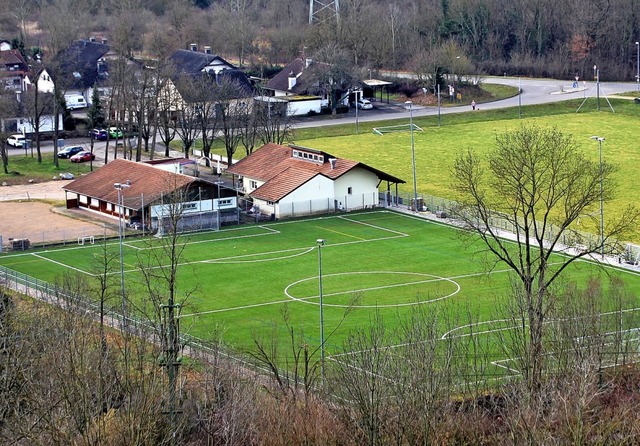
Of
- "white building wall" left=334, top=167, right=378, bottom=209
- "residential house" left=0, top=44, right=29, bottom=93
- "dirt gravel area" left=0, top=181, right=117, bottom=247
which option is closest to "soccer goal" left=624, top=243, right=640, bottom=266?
"white building wall" left=334, top=167, right=378, bottom=209

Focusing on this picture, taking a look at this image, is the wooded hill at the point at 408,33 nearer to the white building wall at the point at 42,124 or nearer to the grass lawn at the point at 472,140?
the grass lawn at the point at 472,140

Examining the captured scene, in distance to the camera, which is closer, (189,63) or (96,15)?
(189,63)

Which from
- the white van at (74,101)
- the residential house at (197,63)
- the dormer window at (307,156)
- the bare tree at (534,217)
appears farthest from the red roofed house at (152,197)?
the residential house at (197,63)

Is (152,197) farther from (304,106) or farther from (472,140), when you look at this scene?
(304,106)

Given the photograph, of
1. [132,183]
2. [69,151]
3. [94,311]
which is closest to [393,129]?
[69,151]

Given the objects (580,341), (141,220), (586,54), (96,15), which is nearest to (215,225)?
(141,220)

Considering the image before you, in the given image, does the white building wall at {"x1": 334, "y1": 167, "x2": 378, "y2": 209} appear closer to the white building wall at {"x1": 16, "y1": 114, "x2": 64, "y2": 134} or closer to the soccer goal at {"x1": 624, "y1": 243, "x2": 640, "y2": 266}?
the soccer goal at {"x1": 624, "y1": 243, "x2": 640, "y2": 266}

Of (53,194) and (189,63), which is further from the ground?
(189,63)

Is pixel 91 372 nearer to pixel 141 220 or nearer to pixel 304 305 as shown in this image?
pixel 304 305
